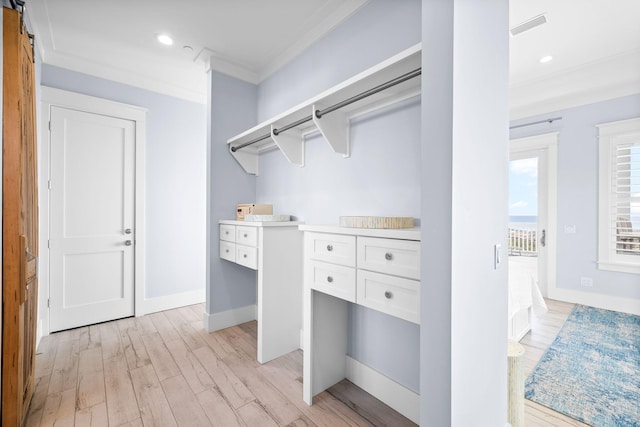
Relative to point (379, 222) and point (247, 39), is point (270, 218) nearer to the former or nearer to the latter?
point (379, 222)

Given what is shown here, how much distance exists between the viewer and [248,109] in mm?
3225

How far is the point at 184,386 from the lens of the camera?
196 centimetres

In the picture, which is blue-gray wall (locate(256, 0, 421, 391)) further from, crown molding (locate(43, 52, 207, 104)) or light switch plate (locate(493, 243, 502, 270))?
crown molding (locate(43, 52, 207, 104))

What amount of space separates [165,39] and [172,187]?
64.0 inches

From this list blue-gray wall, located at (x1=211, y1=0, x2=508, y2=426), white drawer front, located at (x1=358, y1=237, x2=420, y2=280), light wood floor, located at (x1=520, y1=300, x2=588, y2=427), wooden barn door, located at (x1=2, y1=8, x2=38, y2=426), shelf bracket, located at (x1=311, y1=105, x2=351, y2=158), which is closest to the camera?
blue-gray wall, located at (x1=211, y1=0, x2=508, y2=426)

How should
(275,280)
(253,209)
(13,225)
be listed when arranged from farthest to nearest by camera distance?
(253,209), (275,280), (13,225)

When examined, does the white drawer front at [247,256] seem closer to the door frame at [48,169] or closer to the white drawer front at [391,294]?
→ the white drawer front at [391,294]

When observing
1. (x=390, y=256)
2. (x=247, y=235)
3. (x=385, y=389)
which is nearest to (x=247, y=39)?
(x=247, y=235)

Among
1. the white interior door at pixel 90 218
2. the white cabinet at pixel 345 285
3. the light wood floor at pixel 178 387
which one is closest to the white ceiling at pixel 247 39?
the white interior door at pixel 90 218

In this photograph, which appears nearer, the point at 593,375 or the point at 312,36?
the point at 593,375

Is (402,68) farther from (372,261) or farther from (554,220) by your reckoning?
(554,220)

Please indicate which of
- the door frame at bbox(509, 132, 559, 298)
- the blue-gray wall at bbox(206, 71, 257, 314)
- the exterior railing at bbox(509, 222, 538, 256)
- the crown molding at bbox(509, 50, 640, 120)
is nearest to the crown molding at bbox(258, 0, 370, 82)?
the blue-gray wall at bbox(206, 71, 257, 314)

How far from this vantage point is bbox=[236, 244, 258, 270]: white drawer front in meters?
Result: 2.39

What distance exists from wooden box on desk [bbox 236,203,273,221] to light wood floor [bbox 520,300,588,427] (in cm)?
240
